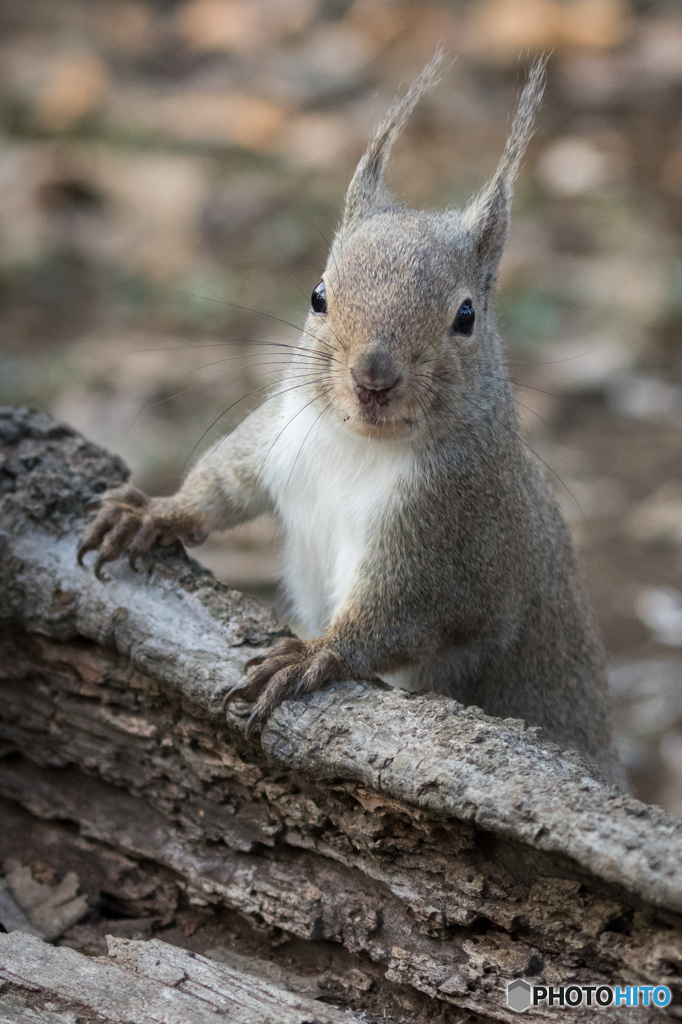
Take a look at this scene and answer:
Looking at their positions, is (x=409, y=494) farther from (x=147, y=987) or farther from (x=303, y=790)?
(x=147, y=987)

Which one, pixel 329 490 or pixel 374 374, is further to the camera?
pixel 329 490

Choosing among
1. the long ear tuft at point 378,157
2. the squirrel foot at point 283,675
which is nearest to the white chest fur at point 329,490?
the squirrel foot at point 283,675

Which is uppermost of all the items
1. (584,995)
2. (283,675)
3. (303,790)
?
(283,675)

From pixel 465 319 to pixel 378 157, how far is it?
1.91 feet

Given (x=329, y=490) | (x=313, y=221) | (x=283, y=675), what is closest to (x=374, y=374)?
(x=329, y=490)

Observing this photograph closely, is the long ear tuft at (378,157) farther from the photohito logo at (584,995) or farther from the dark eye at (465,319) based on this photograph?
the photohito logo at (584,995)

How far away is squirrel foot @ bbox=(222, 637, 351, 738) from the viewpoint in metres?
1.93

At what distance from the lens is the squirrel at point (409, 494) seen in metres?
2.07

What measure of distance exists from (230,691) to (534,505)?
905 mm

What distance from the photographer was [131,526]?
2.33m

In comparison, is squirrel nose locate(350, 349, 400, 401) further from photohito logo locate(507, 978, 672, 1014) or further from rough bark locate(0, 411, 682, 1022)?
photohito logo locate(507, 978, 672, 1014)

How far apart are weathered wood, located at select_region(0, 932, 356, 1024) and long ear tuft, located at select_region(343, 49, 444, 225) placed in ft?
5.37

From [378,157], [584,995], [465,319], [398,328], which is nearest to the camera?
[584,995]

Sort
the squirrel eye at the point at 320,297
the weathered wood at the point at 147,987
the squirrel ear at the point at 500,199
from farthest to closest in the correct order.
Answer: the squirrel ear at the point at 500,199
the squirrel eye at the point at 320,297
the weathered wood at the point at 147,987
